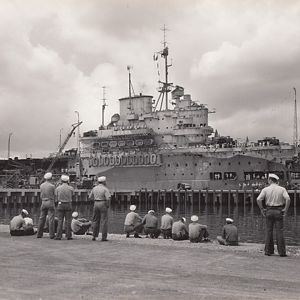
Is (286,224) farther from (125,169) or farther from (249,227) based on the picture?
(125,169)

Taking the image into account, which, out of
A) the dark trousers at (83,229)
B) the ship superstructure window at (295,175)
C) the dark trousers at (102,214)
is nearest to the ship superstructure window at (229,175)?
the ship superstructure window at (295,175)

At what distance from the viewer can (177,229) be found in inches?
569

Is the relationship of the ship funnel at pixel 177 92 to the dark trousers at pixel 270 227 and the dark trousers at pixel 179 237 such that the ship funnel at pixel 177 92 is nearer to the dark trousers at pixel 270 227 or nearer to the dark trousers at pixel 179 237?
the dark trousers at pixel 179 237

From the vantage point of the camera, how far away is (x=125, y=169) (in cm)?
7488

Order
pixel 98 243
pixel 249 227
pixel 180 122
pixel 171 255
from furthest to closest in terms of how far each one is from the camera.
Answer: pixel 180 122 < pixel 249 227 < pixel 98 243 < pixel 171 255

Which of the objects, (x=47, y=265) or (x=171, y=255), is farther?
(x=171, y=255)

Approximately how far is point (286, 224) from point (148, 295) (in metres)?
33.3

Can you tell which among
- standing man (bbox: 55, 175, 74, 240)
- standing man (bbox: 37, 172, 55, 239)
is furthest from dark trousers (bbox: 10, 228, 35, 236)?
standing man (bbox: 55, 175, 74, 240)

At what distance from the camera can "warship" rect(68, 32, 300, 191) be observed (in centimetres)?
6650

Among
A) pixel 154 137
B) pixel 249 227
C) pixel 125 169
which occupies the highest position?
pixel 154 137

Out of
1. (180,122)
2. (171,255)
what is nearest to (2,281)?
(171,255)

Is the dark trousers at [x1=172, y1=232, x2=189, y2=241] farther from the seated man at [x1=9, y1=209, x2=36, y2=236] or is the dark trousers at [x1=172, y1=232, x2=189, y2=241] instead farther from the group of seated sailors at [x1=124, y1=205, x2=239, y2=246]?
the seated man at [x1=9, y1=209, x2=36, y2=236]

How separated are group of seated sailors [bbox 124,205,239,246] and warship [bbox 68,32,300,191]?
4728 centimetres

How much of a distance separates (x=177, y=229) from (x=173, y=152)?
182ft
